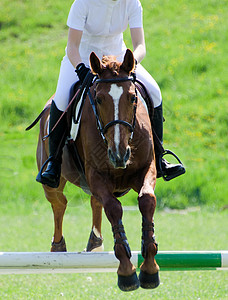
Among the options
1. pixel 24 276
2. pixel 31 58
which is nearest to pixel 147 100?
pixel 24 276

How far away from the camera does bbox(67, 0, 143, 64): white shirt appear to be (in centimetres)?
493

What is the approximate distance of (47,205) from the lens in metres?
15.0

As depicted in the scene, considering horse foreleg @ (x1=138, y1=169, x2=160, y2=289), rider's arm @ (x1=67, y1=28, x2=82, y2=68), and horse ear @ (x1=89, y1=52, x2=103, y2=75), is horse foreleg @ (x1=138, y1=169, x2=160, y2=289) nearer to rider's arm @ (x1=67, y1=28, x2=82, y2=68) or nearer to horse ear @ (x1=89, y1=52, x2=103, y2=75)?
horse ear @ (x1=89, y1=52, x2=103, y2=75)

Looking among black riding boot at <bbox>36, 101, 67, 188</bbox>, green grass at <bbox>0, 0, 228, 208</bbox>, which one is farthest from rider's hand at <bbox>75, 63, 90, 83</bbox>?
green grass at <bbox>0, 0, 228, 208</bbox>

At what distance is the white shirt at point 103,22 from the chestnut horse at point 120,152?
61 centimetres

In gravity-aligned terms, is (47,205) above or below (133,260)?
below

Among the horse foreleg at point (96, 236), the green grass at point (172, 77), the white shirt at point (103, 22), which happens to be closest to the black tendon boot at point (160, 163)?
the white shirt at point (103, 22)

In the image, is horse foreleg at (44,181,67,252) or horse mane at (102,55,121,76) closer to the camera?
horse mane at (102,55,121,76)

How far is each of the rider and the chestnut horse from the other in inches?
13.1

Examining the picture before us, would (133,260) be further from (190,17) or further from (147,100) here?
(190,17)

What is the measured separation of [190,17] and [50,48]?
6641mm

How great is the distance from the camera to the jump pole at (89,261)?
445 cm

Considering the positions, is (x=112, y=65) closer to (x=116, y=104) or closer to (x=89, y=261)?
(x=116, y=104)

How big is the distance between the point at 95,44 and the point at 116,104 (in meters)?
1.28
